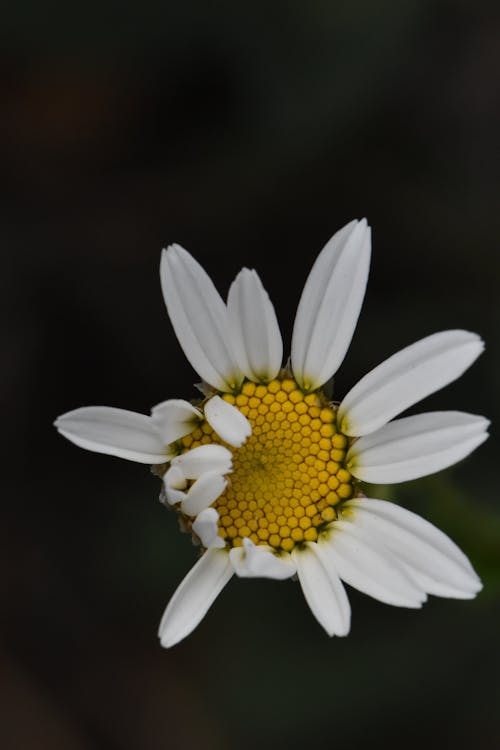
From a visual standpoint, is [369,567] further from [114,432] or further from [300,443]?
[114,432]

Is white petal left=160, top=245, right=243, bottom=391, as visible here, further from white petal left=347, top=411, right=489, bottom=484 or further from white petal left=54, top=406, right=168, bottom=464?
white petal left=347, top=411, right=489, bottom=484

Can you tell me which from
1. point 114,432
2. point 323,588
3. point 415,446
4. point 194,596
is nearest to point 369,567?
point 323,588

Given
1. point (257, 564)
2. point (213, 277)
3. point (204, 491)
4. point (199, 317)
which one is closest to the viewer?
point (257, 564)

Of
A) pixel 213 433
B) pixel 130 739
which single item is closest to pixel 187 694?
pixel 130 739

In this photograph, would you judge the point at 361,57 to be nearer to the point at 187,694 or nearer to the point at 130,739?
the point at 187,694

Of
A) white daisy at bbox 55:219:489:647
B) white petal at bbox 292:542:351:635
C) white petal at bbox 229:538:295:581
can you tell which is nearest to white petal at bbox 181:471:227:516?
white daisy at bbox 55:219:489:647

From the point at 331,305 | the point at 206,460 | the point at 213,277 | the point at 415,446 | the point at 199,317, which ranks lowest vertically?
the point at 415,446
